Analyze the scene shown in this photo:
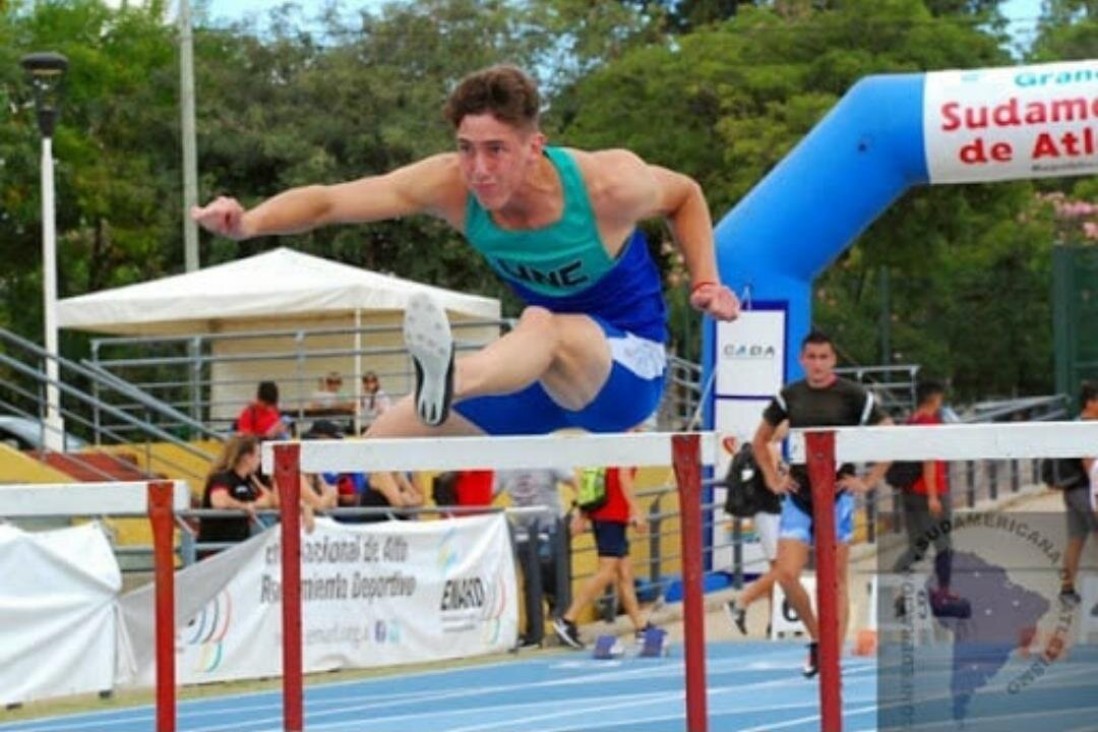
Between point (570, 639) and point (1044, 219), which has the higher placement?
point (1044, 219)

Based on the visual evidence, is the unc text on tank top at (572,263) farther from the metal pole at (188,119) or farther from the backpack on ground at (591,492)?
the metal pole at (188,119)

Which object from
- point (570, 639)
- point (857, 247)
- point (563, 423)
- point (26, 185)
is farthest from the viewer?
point (26, 185)

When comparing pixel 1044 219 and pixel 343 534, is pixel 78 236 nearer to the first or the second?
pixel 1044 219

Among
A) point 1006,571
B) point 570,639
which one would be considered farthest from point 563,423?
point 570,639

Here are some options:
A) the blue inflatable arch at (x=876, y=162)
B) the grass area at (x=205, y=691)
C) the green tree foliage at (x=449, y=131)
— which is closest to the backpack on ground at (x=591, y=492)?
the grass area at (x=205, y=691)

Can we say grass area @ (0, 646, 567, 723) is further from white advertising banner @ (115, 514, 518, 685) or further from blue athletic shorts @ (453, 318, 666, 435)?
blue athletic shorts @ (453, 318, 666, 435)

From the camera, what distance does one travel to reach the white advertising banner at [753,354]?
18109 mm

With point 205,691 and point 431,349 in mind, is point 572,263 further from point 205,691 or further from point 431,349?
point 205,691

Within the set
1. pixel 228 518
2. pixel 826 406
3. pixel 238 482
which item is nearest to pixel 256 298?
pixel 228 518

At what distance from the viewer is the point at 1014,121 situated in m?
17.5

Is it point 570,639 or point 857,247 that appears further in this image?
point 857,247

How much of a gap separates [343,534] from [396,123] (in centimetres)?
2573

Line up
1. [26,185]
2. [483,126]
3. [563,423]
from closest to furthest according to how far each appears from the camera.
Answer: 1. [483,126]
2. [563,423]
3. [26,185]

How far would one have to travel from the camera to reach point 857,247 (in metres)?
35.0
